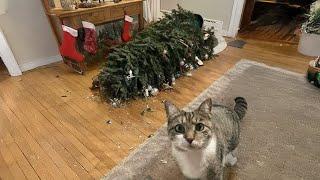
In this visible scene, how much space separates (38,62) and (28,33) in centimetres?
35

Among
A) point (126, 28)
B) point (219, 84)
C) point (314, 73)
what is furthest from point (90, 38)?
point (314, 73)

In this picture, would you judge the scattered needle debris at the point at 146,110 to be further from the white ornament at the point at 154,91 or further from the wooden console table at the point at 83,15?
the wooden console table at the point at 83,15

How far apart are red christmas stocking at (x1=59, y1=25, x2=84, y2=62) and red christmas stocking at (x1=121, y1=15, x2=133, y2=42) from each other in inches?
25.1

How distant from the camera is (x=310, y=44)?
2.77 meters

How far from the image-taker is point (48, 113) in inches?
74.7

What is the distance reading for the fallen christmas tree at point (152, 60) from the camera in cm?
195

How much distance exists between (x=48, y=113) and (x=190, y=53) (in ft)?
4.84

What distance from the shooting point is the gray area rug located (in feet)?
4.37

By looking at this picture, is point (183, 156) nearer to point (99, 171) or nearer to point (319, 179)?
point (99, 171)

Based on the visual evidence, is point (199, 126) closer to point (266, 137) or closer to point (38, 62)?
point (266, 137)

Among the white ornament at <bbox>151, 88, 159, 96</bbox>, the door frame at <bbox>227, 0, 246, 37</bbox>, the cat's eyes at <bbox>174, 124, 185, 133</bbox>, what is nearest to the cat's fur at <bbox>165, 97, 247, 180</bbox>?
the cat's eyes at <bbox>174, 124, 185, 133</bbox>

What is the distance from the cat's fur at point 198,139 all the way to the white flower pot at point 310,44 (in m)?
2.28

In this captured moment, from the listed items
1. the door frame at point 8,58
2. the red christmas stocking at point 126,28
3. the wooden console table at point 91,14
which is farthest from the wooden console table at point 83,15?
the door frame at point 8,58

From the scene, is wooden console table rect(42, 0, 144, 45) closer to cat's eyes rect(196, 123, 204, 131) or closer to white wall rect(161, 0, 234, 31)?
white wall rect(161, 0, 234, 31)
